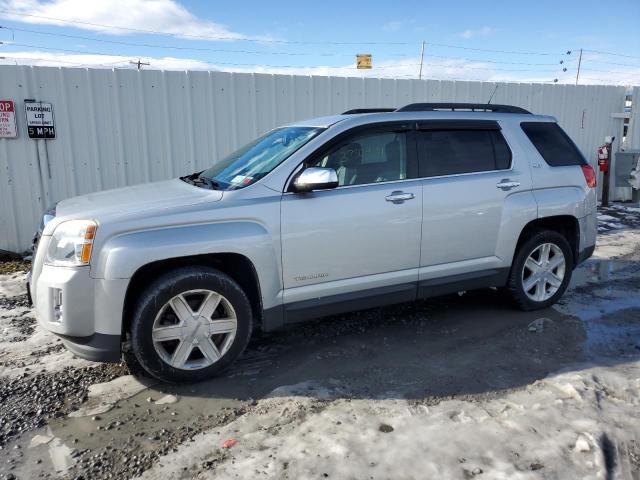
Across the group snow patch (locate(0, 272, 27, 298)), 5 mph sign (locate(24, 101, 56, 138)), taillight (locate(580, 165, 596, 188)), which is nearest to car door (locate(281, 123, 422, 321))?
taillight (locate(580, 165, 596, 188))

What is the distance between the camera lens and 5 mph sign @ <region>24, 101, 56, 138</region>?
7.21 meters

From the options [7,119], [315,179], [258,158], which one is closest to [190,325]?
[315,179]

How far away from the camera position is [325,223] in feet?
12.6

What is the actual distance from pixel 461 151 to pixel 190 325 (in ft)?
8.87

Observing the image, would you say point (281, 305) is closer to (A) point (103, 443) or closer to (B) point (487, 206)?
(A) point (103, 443)

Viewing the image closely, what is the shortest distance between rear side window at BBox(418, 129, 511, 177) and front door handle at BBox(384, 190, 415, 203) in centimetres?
28

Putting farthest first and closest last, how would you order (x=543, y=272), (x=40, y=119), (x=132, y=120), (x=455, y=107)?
(x=132, y=120)
(x=40, y=119)
(x=543, y=272)
(x=455, y=107)

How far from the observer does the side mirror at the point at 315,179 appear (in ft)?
12.2

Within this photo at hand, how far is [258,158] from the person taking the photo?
14.1 feet

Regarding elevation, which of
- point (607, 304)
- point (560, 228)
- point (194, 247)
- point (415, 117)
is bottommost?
point (607, 304)

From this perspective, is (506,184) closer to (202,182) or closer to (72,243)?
(202,182)

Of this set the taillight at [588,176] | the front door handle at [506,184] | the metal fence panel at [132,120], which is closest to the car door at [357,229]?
the front door handle at [506,184]

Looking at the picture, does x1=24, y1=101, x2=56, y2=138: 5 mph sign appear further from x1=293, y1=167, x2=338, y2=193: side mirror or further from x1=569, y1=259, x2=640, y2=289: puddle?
x1=569, y1=259, x2=640, y2=289: puddle

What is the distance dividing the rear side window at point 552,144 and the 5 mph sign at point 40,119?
20.2 feet
